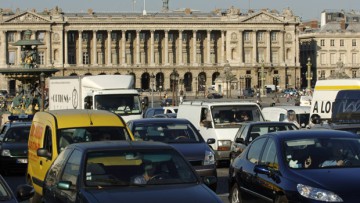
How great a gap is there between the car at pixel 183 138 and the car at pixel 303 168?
4008 mm

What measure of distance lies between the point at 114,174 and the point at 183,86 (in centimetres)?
13575

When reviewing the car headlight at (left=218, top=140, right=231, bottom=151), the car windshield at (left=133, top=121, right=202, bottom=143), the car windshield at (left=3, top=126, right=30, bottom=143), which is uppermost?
the car windshield at (left=133, top=121, right=202, bottom=143)

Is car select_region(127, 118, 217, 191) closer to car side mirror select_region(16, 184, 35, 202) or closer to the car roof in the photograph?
the car roof

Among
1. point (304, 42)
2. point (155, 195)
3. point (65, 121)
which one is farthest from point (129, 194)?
point (304, 42)

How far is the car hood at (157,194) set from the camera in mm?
11260

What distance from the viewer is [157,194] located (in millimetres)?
11461

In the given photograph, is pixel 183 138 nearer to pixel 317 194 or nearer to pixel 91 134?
pixel 91 134

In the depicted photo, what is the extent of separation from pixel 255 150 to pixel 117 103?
2137 centimetres

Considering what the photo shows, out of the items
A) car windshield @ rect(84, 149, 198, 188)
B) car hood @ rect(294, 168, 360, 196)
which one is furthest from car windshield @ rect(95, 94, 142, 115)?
car windshield @ rect(84, 149, 198, 188)

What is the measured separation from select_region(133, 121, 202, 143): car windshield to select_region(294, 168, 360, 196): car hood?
8.04 metres

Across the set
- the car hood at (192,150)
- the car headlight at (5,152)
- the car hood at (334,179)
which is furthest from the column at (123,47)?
the car hood at (334,179)

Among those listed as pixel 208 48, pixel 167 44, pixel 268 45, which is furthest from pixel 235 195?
pixel 208 48

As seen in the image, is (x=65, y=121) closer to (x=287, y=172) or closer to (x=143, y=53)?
(x=287, y=172)

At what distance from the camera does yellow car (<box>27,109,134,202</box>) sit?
56.9 ft
